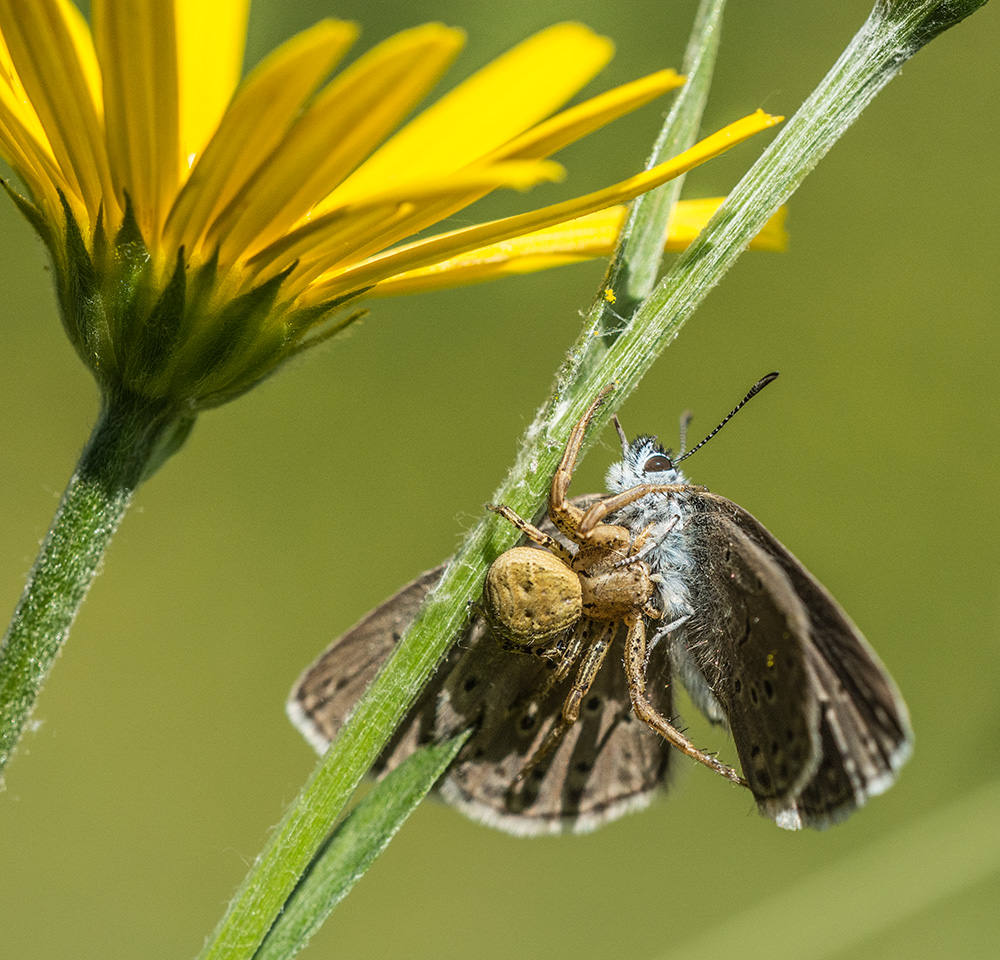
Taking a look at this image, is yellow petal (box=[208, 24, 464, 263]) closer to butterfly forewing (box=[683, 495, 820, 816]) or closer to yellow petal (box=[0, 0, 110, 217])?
yellow petal (box=[0, 0, 110, 217])

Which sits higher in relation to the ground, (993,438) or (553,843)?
(993,438)

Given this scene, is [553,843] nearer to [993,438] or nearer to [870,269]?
[993,438]

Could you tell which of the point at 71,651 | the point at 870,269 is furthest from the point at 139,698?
the point at 870,269

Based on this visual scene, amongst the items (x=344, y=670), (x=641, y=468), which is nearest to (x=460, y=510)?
(x=344, y=670)

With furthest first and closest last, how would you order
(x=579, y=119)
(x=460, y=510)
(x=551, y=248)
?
1. (x=460, y=510)
2. (x=551, y=248)
3. (x=579, y=119)

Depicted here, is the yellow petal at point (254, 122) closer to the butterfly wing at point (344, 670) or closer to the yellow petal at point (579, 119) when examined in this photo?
the yellow petal at point (579, 119)

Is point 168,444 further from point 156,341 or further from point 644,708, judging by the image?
point 644,708
